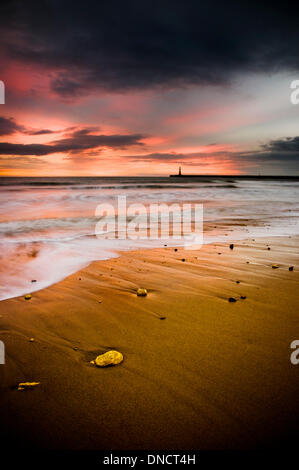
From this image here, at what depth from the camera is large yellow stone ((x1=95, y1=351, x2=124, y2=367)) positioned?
1866mm

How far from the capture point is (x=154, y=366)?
1.87m

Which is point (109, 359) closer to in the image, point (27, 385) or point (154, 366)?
point (154, 366)

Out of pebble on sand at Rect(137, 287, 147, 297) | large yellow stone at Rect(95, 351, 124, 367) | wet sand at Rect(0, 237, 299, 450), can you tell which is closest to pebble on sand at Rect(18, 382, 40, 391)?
wet sand at Rect(0, 237, 299, 450)

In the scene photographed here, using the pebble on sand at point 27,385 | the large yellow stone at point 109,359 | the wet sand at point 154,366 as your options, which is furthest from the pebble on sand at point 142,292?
the pebble on sand at point 27,385

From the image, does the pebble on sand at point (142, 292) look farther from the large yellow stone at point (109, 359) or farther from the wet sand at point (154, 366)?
the large yellow stone at point (109, 359)

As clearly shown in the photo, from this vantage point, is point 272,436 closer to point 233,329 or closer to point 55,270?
point 233,329

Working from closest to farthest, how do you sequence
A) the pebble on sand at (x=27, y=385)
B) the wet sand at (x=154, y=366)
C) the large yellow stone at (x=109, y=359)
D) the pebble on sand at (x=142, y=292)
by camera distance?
the wet sand at (x=154, y=366) < the pebble on sand at (x=27, y=385) < the large yellow stone at (x=109, y=359) < the pebble on sand at (x=142, y=292)

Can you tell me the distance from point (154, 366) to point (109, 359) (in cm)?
34

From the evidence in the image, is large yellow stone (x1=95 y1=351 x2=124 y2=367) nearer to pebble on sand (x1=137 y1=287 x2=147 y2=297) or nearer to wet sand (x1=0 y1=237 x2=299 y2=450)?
wet sand (x1=0 y1=237 x2=299 y2=450)

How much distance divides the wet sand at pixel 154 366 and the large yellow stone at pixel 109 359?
0.04 metres

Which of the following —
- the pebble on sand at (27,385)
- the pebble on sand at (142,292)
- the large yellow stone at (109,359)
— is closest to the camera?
the pebble on sand at (27,385)

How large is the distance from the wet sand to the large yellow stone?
0.04 m

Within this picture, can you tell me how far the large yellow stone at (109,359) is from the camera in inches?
73.5
